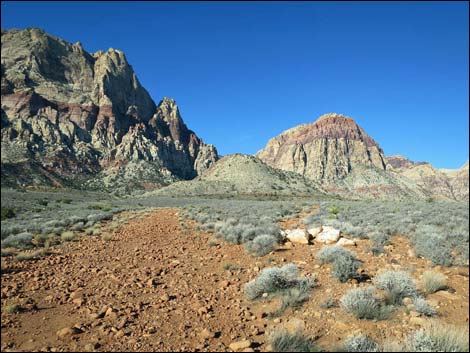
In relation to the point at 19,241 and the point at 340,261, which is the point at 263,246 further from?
the point at 19,241

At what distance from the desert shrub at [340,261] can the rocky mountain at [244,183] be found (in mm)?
72421

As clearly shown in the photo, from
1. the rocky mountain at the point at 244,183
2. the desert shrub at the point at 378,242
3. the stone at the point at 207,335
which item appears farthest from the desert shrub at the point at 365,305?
the rocky mountain at the point at 244,183

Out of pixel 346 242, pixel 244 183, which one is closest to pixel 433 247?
Answer: pixel 346 242

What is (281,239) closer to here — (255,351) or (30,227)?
(255,351)

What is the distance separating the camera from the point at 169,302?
24.7 feet

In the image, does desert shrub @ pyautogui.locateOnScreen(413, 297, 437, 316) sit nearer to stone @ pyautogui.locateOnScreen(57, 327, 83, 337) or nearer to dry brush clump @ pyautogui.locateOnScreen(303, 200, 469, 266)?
dry brush clump @ pyautogui.locateOnScreen(303, 200, 469, 266)

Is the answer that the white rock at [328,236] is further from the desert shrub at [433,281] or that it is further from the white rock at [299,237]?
the desert shrub at [433,281]

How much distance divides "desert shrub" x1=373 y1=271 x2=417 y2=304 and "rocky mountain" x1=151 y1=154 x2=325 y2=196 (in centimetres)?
7508

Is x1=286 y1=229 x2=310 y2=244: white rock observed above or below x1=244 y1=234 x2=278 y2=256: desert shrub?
above

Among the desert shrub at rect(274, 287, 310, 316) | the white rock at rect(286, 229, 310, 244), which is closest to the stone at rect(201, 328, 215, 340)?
the desert shrub at rect(274, 287, 310, 316)

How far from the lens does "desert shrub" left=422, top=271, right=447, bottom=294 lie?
234 inches

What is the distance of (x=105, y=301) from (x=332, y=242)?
8.43 metres

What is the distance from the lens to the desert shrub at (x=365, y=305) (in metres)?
5.98

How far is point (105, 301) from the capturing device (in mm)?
7426
